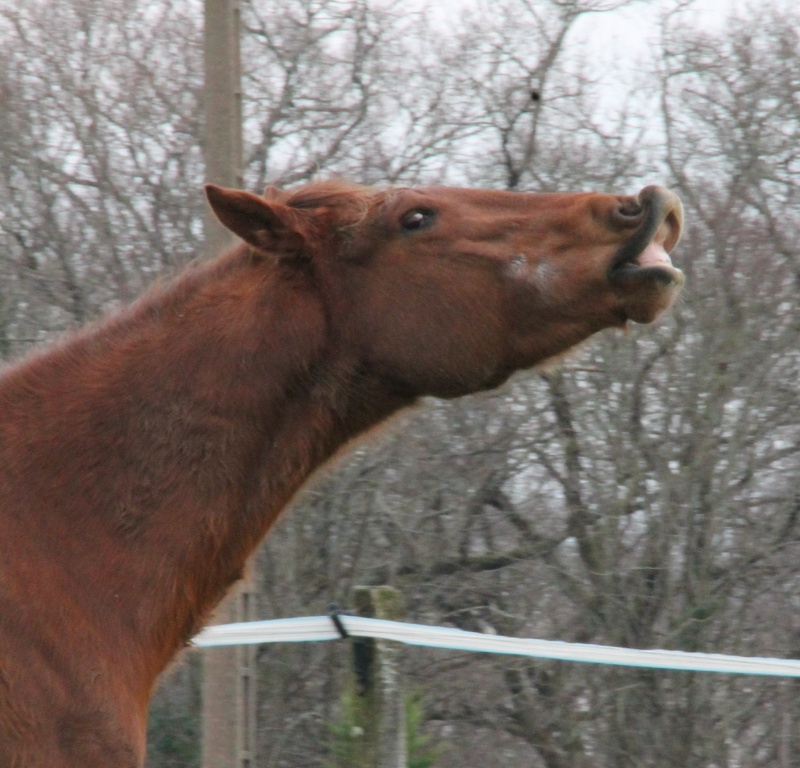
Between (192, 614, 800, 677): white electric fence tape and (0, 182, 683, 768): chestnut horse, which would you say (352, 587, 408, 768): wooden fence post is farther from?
(0, 182, 683, 768): chestnut horse

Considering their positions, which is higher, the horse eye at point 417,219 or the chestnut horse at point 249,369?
the horse eye at point 417,219

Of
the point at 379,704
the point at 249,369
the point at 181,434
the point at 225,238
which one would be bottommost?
the point at 379,704

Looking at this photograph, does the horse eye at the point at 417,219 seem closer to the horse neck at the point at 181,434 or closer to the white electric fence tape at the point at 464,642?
the horse neck at the point at 181,434

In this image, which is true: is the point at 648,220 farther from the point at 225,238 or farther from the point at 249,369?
the point at 225,238

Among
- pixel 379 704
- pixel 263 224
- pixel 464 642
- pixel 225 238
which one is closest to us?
pixel 263 224

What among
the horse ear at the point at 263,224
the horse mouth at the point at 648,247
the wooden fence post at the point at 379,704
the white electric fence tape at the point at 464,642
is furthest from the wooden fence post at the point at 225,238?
the horse mouth at the point at 648,247

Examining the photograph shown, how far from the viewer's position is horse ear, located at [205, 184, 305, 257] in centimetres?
298

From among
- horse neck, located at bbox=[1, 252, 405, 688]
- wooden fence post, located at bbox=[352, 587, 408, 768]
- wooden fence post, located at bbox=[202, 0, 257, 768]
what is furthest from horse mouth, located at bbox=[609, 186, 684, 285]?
wooden fence post, located at bbox=[202, 0, 257, 768]

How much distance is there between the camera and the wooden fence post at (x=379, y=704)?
414 cm

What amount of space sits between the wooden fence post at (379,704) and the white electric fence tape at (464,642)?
0.05 metres

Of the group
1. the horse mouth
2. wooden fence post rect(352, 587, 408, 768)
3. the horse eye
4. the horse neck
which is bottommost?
wooden fence post rect(352, 587, 408, 768)

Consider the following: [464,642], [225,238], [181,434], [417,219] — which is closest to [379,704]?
[464,642]

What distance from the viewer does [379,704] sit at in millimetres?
4156

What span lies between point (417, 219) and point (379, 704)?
6.01 feet
